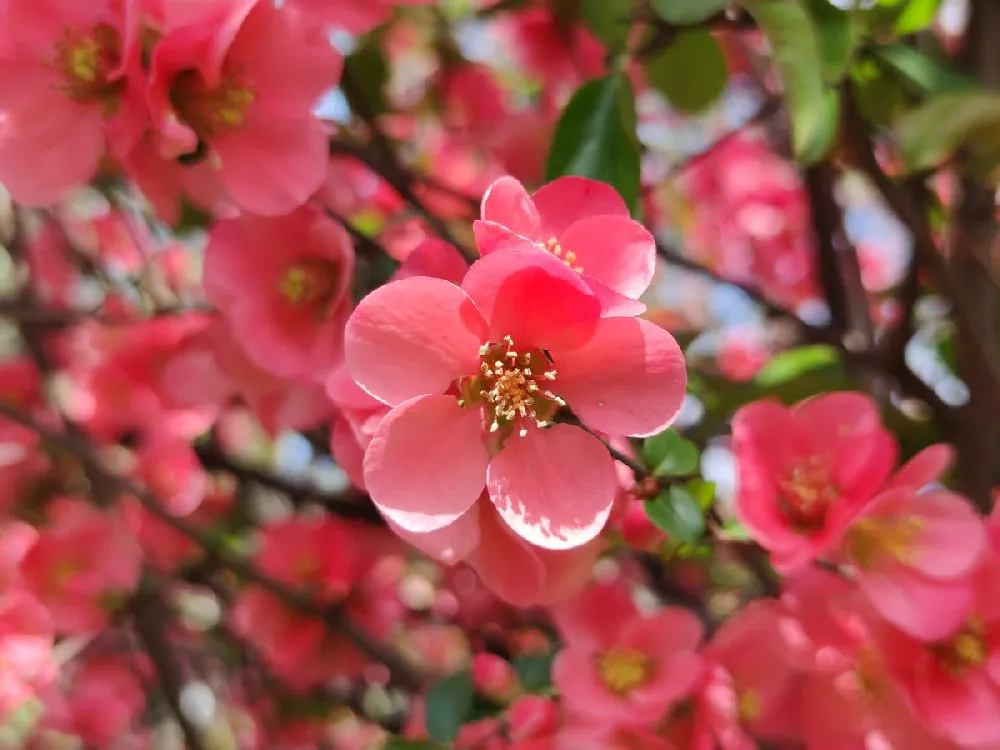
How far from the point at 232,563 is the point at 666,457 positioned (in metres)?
0.60

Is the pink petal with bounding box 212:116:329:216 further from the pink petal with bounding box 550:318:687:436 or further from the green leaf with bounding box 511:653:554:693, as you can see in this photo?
the green leaf with bounding box 511:653:554:693

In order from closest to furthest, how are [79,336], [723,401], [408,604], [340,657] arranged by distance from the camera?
[723,401], [340,657], [79,336], [408,604]

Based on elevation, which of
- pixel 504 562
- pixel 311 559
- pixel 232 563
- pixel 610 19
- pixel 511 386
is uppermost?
pixel 610 19

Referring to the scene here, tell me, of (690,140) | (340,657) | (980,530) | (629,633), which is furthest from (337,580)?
(690,140)

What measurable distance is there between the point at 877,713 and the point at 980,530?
173 millimetres

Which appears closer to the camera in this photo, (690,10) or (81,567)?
(690,10)

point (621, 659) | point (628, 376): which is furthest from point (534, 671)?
point (628, 376)

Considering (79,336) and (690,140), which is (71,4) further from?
(690,140)

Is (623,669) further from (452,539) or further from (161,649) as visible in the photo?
(161,649)

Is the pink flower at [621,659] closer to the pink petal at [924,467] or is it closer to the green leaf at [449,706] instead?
the green leaf at [449,706]

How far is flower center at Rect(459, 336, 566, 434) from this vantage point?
1.50ft

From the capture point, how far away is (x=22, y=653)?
0.87 meters

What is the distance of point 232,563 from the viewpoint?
922 mm

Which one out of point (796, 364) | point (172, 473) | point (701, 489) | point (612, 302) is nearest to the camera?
point (612, 302)
